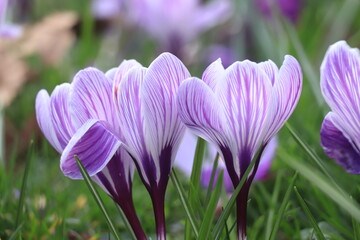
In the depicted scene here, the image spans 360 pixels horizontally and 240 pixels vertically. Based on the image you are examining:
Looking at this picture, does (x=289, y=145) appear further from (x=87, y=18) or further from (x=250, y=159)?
(x=87, y=18)

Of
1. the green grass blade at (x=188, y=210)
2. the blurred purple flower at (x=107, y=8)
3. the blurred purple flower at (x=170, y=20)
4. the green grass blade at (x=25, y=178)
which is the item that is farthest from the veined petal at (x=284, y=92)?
the blurred purple flower at (x=107, y=8)

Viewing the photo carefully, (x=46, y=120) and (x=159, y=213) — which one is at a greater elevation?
(x=46, y=120)

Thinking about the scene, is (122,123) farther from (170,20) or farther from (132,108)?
(170,20)

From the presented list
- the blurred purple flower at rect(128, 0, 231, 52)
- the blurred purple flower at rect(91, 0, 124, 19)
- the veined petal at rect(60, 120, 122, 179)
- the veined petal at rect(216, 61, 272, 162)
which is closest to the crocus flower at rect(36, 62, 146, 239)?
the veined petal at rect(60, 120, 122, 179)

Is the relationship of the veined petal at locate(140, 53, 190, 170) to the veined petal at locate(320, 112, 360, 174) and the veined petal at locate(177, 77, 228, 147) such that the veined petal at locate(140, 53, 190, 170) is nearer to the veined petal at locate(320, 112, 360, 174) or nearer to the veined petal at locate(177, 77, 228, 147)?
the veined petal at locate(177, 77, 228, 147)

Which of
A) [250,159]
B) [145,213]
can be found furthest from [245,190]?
[145,213]

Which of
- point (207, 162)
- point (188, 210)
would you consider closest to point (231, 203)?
point (188, 210)
